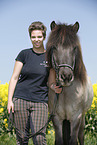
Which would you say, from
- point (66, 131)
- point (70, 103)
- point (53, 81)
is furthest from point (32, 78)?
point (66, 131)

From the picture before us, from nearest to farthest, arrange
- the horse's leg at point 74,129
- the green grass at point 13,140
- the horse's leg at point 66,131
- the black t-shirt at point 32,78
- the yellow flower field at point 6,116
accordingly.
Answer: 1. the black t-shirt at point 32,78
2. the horse's leg at point 74,129
3. the horse's leg at point 66,131
4. the green grass at point 13,140
5. the yellow flower field at point 6,116

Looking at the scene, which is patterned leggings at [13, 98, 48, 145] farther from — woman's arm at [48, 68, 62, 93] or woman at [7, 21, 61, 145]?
woman's arm at [48, 68, 62, 93]

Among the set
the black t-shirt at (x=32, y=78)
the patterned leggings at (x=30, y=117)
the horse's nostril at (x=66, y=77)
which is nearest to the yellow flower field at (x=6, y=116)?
the patterned leggings at (x=30, y=117)

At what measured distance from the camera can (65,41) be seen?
297cm

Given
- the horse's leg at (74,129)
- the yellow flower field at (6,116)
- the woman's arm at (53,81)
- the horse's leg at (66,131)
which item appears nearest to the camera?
the woman's arm at (53,81)

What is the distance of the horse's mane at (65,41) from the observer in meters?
2.98

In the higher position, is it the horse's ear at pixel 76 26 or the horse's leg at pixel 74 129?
the horse's ear at pixel 76 26

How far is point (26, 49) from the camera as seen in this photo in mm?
3107

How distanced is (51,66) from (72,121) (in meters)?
1.05

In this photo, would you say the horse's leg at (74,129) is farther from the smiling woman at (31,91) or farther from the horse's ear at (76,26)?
the horse's ear at (76,26)

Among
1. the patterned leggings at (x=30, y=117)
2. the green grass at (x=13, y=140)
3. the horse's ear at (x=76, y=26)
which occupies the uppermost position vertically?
the horse's ear at (x=76, y=26)

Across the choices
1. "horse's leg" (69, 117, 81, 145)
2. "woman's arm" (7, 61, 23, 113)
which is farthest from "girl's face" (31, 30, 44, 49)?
"horse's leg" (69, 117, 81, 145)

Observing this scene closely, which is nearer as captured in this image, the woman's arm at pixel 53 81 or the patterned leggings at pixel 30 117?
the patterned leggings at pixel 30 117

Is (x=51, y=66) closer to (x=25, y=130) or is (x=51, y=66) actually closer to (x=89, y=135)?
(x=25, y=130)
